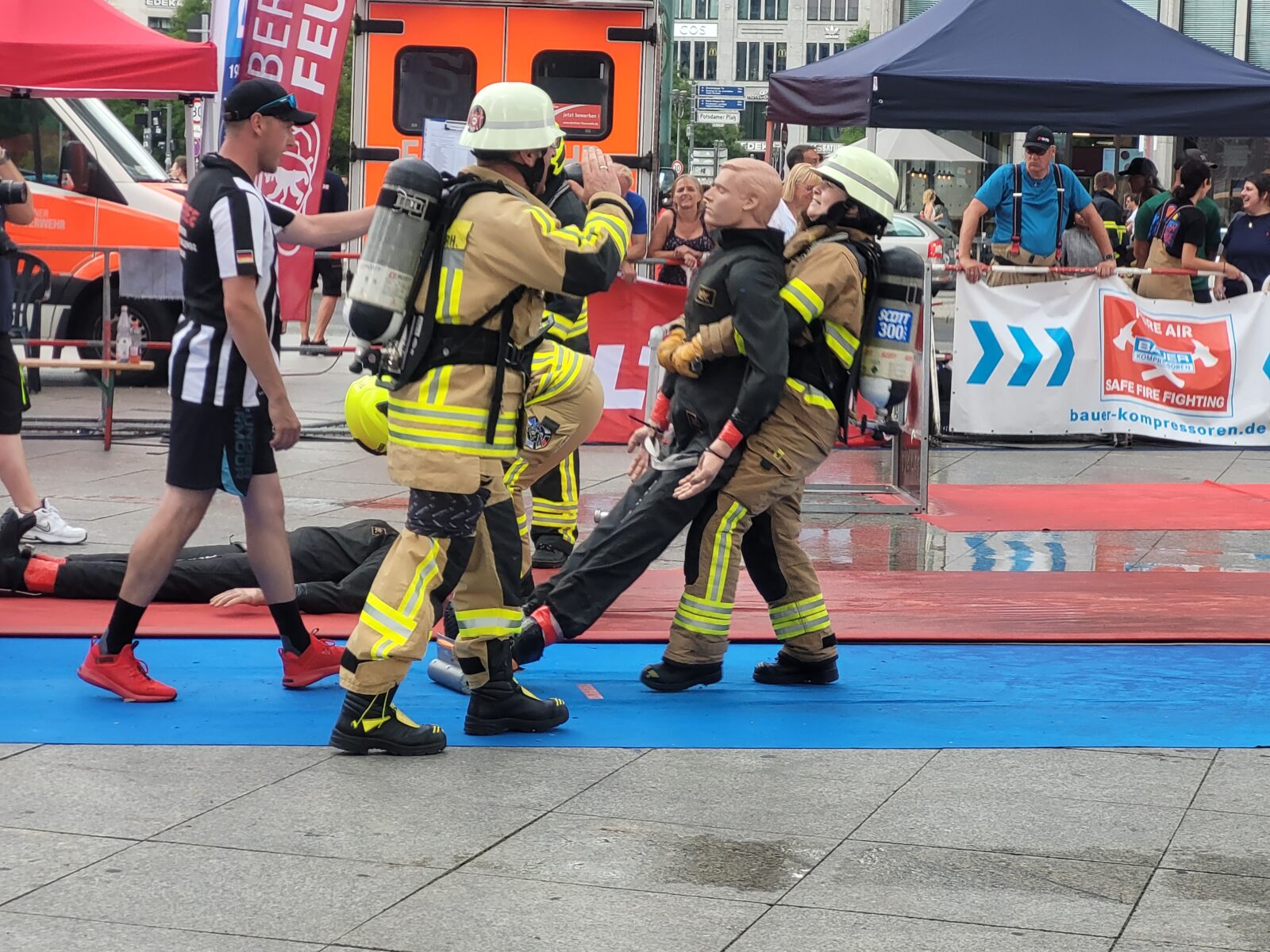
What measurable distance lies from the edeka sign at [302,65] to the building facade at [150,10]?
7501 centimetres

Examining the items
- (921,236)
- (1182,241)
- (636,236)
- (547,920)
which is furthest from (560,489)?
(921,236)

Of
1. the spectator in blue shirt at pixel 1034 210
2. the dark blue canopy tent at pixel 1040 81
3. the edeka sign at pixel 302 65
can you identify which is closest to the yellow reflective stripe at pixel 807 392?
the edeka sign at pixel 302 65

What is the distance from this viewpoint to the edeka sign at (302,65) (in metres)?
10.7

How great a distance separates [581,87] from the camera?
1429 cm

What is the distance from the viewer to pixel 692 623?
19.5 ft

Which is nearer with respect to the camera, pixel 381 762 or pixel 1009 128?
pixel 381 762

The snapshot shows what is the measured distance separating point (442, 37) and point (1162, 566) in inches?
315

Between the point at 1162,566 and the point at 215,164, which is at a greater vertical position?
the point at 215,164

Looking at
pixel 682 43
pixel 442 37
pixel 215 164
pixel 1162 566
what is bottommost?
pixel 1162 566

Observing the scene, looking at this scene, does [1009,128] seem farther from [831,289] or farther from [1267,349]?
[831,289]

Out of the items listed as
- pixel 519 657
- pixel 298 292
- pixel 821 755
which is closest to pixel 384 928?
pixel 821 755

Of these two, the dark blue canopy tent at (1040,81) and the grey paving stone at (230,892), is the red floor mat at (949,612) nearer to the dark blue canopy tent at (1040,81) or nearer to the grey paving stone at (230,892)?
the grey paving stone at (230,892)

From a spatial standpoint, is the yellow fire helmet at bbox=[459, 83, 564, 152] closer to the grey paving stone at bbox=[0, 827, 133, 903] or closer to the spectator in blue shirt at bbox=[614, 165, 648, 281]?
the grey paving stone at bbox=[0, 827, 133, 903]

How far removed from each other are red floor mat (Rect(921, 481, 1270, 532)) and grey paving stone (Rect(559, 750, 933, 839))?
441 cm
